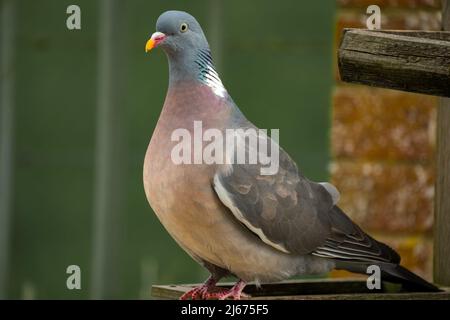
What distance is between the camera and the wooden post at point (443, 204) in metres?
2.92

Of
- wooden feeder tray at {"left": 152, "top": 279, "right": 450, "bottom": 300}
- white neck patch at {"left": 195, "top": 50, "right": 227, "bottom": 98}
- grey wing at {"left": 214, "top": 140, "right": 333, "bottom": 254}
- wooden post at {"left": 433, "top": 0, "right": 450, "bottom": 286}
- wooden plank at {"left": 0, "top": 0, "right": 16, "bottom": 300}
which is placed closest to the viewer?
white neck patch at {"left": 195, "top": 50, "right": 227, "bottom": 98}

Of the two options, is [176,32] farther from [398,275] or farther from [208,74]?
[398,275]

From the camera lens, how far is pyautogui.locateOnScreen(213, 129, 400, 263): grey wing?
7.94ft

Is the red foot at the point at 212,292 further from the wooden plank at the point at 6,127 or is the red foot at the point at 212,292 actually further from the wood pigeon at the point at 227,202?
the wooden plank at the point at 6,127

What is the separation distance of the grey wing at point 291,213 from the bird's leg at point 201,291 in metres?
0.18

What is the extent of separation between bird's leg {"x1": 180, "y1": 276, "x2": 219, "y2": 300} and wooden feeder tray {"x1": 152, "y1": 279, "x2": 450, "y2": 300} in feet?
0.18

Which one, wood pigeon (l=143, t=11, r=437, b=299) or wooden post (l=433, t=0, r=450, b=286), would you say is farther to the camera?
wooden post (l=433, t=0, r=450, b=286)

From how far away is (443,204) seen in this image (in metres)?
2.93

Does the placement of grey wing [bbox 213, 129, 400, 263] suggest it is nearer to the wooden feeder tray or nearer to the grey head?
the wooden feeder tray

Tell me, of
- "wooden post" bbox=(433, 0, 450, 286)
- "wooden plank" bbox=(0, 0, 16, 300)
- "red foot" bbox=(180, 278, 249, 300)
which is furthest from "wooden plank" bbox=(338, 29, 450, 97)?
"wooden plank" bbox=(0, 0, 16, 300)

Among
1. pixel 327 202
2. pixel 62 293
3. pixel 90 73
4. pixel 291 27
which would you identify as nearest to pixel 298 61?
pixel 291 27

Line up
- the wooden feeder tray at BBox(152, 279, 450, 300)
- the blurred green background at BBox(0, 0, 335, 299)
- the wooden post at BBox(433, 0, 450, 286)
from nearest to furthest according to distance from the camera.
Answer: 1. the wooden feeder tray at BBox(152, 279, 450, 300)
2. the wooden post at BBox(433, 0, 450, 286)
3. the blurred green background at BBox(0, 0, 335, 299)

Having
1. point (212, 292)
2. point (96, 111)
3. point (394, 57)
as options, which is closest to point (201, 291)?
point (212, 292)
